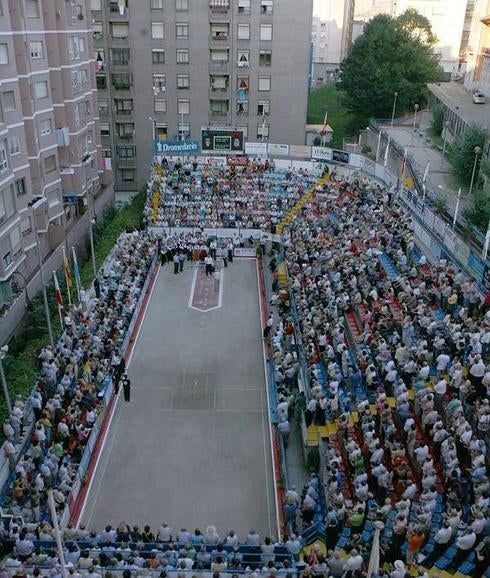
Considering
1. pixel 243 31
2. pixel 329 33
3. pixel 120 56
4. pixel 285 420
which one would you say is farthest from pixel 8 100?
pixel 329 33

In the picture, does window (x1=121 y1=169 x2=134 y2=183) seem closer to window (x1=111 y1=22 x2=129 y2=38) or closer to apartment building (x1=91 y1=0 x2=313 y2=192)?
apartment building (x1=91 y1=0 x2=313 y2=192)

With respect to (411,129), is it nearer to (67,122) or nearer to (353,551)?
(67,122)

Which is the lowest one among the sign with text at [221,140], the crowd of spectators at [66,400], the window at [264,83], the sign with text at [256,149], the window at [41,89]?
the crowd of spectators at [66,400]

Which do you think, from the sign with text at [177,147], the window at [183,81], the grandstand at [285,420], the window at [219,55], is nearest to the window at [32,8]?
the grandstand at [285,420]

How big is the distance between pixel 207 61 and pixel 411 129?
20.4 metres

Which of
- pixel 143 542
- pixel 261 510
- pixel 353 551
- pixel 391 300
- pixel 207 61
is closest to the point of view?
pixel 353 551

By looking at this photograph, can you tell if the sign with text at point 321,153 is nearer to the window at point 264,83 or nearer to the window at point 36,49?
the window at point 264,83

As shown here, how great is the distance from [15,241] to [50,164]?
7.74 m

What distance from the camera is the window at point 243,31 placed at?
50781 millimetres

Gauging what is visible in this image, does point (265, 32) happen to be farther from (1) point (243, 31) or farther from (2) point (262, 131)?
(2) point (262, 131)

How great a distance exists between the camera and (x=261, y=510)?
19.2m

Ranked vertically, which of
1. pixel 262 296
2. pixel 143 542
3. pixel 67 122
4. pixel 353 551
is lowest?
pixel 262 296

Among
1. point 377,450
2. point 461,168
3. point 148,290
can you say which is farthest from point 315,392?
point 461,168

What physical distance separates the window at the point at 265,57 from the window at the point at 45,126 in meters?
Answer: 22.5
